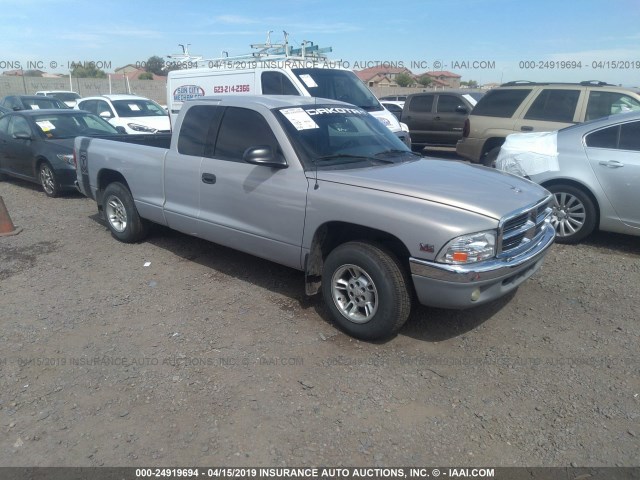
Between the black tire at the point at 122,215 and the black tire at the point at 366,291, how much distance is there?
3.07 metres

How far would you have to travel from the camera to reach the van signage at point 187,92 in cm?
1073

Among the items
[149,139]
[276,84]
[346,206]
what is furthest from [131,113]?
[346,206]

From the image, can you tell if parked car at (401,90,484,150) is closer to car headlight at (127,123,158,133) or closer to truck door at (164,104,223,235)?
car headlight at (127,123,158,133)

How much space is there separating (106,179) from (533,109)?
6.85 m

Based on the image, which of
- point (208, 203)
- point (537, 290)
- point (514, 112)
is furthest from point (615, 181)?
point (208, 203)

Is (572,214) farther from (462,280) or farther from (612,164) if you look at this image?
(462,280)

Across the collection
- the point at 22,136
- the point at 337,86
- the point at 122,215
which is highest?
the point at 337,86

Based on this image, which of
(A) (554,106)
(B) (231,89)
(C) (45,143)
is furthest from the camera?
(B) (231,89)

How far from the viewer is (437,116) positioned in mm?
13867

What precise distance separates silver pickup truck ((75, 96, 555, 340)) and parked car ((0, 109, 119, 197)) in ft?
12.8

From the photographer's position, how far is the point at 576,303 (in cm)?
468

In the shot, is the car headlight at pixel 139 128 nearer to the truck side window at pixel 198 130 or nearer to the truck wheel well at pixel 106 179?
the truck wheel well at pixel 106 179

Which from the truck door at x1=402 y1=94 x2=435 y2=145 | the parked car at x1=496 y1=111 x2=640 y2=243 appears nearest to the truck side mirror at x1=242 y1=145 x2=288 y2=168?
the parked car at x1=496 y1=111 x2=640 y2=243

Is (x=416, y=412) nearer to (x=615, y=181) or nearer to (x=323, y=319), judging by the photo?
(x=323, y=319)
